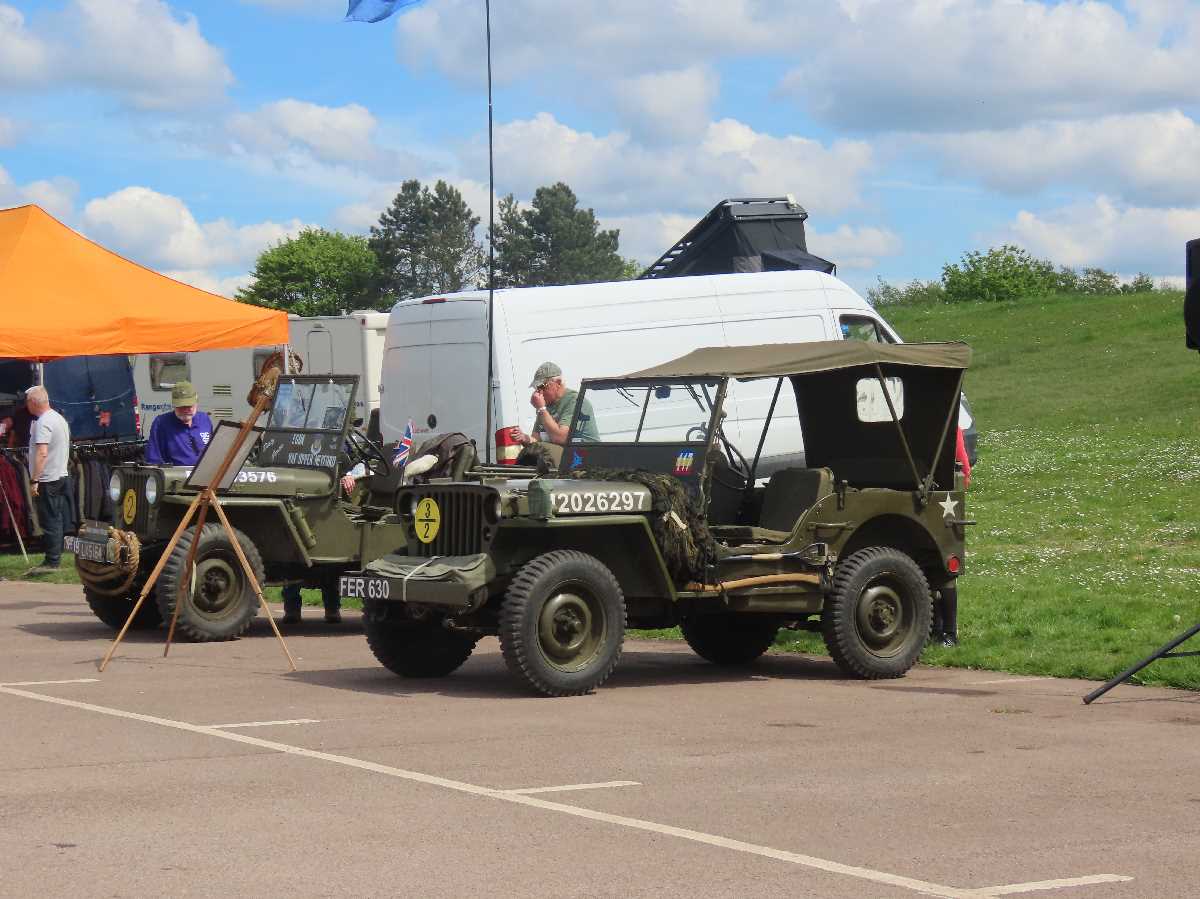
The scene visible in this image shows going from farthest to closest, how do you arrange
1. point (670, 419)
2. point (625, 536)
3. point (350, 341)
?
point (350, 341), point (670, 419), point (625, 536)

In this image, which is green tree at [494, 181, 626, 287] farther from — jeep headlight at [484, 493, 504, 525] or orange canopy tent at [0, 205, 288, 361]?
jeep headlight at [484, 493, 504, 525]

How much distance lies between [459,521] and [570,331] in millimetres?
7127

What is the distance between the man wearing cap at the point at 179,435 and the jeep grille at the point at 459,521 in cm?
477

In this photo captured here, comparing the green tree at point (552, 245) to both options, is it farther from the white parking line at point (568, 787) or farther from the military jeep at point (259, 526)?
the white parking line at point (568, 787)

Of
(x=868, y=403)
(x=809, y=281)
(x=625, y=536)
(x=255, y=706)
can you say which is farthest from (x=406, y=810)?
(x=809, y=281)

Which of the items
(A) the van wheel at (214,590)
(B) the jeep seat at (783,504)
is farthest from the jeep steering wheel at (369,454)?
(B) the jeep seat at (783,504)

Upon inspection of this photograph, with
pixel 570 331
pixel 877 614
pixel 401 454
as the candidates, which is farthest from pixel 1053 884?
pixel 570 331

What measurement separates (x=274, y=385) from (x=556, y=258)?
3795 inches

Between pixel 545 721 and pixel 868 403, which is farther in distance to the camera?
pixel 868 403

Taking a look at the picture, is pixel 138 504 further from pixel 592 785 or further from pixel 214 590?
pixel 592 785

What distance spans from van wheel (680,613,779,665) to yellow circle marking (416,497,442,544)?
189cm

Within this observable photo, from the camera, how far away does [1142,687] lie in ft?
33.7

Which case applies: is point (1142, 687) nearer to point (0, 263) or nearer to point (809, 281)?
point (809, 281)

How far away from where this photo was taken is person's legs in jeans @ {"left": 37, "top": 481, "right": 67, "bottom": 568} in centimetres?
1870
